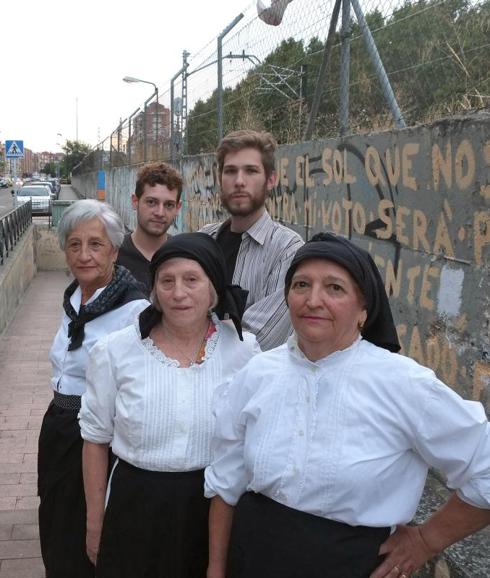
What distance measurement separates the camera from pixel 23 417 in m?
5.55

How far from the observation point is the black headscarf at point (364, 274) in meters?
1.68

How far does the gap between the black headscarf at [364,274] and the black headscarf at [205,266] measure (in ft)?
1.29

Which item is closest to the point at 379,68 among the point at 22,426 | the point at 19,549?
the point at 19,549

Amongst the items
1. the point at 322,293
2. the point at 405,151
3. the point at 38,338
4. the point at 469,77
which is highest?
the point at 469,77

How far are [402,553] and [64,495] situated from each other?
1.45 m

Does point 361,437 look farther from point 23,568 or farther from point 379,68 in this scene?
point 379,68

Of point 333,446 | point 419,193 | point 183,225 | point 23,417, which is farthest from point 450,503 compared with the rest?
point 183,225

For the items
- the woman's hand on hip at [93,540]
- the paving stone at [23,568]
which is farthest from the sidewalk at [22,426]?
the woman's hand on hip at [93,540]

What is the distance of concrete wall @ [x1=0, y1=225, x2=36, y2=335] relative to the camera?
8.92 meters

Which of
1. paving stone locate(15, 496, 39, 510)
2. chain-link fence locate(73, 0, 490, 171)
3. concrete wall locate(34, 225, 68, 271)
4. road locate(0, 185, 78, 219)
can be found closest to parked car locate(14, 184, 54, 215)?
road locate(0, 185, 78, 219)

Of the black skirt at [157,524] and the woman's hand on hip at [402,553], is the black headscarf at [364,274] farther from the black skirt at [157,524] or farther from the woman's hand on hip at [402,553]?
the black skirt at [157,524]

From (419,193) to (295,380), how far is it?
5.91 feet

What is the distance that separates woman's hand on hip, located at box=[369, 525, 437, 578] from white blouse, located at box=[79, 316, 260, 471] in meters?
0.64

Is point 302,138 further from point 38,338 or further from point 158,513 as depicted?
point 38,338
